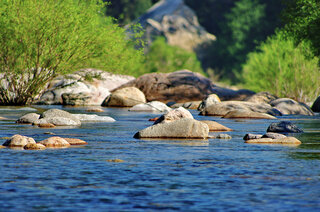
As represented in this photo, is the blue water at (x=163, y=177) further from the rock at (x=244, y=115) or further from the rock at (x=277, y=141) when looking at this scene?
the rock at (x=244, y=115)

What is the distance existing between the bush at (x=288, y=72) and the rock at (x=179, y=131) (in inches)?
1005

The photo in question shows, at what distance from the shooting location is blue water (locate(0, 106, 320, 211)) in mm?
7445

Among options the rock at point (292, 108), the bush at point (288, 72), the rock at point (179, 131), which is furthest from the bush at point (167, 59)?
the rock at point (179, 131)

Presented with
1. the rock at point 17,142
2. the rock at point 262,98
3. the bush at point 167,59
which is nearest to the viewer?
the rock at point 17,142

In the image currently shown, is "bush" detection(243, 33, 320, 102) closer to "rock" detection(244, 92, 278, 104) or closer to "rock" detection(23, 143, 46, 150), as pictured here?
"rock" detection(244, 92, 278, 104)

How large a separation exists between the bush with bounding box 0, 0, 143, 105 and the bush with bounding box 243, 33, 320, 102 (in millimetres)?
12848

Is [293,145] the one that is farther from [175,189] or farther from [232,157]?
[175,189]

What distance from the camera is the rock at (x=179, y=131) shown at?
15.1 m

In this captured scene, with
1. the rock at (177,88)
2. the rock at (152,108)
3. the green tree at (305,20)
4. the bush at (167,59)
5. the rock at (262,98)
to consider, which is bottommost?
the rock at (152,108)

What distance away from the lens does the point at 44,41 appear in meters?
30.2

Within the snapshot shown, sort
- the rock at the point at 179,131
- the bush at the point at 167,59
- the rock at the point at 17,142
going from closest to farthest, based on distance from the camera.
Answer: the rock at the point at 17,142 < the rock at the point at 179,131 < the bush at the point at 167,59

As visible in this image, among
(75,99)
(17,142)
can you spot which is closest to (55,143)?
(17,142)

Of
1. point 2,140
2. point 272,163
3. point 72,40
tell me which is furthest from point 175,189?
point 72,40

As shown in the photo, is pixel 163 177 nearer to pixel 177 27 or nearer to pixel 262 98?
pixel 262 98
